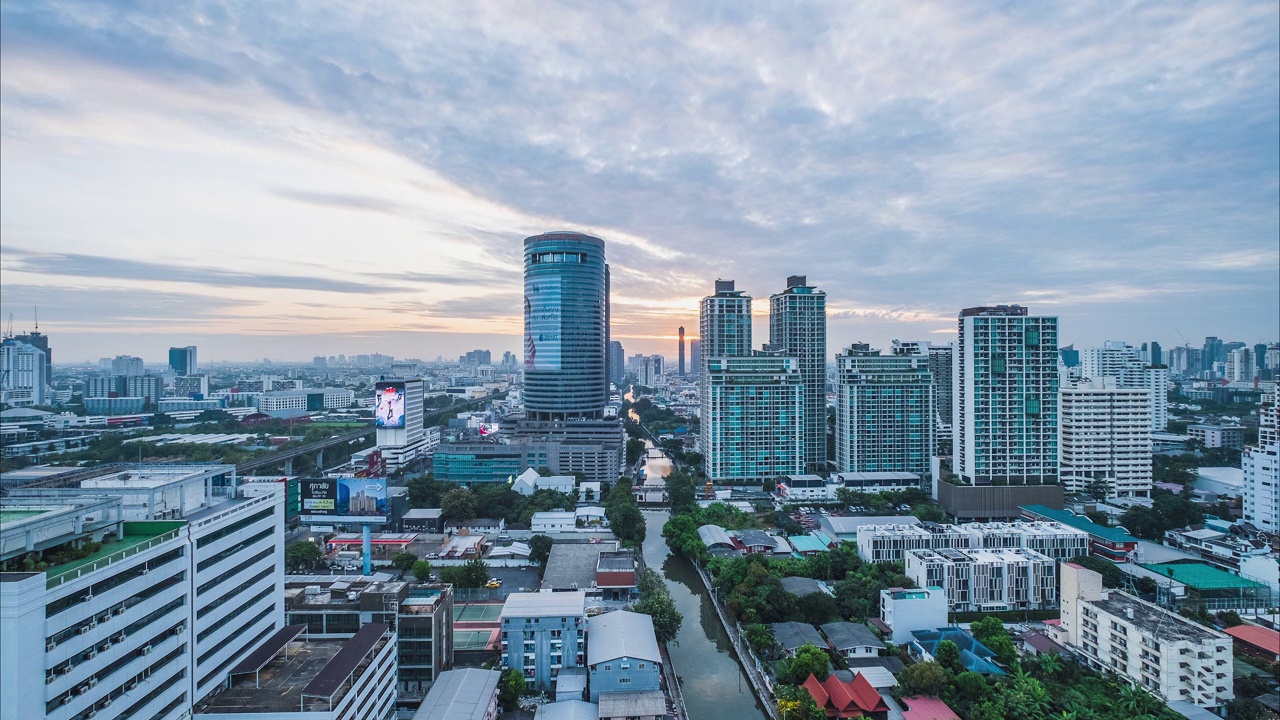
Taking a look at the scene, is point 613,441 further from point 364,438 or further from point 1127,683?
point 1127,683

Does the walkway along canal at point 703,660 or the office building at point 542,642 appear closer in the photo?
the walkway along canal at point 703,660

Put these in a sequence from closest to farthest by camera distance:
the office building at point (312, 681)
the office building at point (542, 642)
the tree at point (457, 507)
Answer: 1. the office building at point (312, 681)
2. the office building at point (542, 642)
3. the tree at point (457, 507)

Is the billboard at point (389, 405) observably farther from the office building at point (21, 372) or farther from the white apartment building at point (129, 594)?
the office building at point (21, 372)

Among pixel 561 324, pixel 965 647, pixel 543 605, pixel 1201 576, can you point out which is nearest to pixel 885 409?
pixel 1201 576

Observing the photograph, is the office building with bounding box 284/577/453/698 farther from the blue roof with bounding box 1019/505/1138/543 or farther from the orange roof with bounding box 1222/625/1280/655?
the blue roof with bounding box 1019/505/1138/543

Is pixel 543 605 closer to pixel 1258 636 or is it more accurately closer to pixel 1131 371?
pixel 1258 636

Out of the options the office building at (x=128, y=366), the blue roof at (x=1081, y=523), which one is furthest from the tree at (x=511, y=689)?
the office building at (x=128, y=366)
